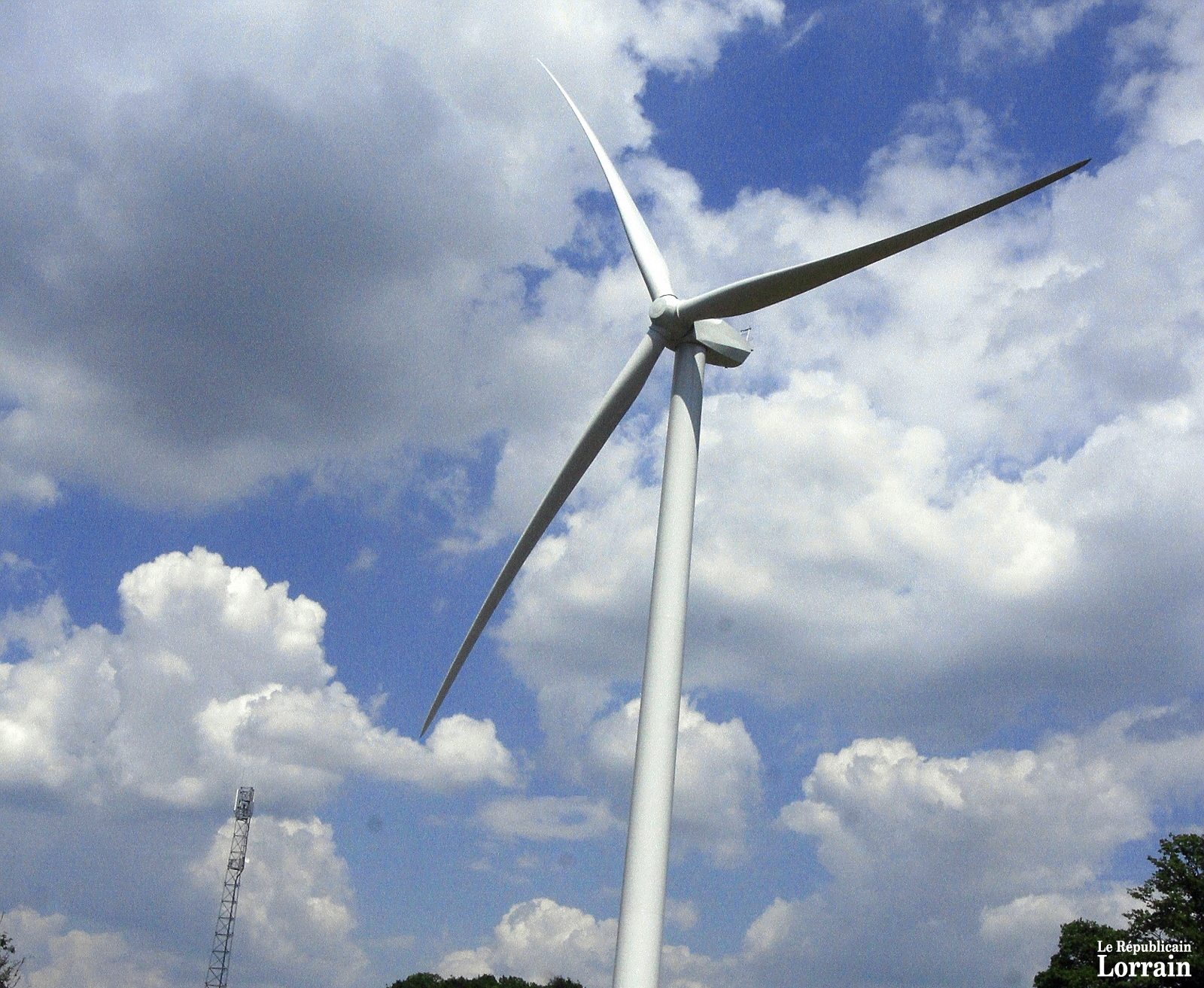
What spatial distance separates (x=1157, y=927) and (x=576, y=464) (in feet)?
212

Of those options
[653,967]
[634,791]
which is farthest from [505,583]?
[653,967]

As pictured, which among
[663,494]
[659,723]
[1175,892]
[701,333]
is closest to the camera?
[659,723]

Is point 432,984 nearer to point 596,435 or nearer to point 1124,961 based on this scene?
point 1124,961

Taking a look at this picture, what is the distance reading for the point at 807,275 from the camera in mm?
34281

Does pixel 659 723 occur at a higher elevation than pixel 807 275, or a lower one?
lower

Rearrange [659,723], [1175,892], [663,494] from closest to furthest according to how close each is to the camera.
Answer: [659,723] → [663,494] → [1175,892]

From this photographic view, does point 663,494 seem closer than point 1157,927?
Yes

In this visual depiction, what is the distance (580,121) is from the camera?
159ft

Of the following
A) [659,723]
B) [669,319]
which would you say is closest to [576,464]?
[669,319]

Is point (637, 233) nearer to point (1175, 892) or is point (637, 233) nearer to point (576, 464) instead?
point (576, 464)

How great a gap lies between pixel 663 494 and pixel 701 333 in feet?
21.9

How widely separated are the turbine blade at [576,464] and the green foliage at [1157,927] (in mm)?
57584

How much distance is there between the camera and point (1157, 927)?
77625 mm

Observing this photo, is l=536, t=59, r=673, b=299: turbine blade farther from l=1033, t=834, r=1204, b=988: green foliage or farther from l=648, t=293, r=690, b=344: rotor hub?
l=1033, t=834, r=1204, b=988: green foliage
